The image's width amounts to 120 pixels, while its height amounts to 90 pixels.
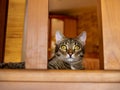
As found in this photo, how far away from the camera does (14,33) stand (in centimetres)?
244

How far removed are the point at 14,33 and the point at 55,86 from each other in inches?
78.3

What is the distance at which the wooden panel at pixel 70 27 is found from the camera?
5297mm

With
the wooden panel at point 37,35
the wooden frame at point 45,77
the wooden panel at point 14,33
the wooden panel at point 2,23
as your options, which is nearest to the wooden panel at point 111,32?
the wooden frame at point 45,77

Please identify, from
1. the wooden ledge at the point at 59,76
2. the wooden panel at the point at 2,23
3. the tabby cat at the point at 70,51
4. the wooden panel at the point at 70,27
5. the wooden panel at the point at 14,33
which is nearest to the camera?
the wooden ledge at the point at 59,76

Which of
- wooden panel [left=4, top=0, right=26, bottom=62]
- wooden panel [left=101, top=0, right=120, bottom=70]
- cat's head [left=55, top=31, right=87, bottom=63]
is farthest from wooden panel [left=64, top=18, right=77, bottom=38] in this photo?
wooden panel [left=101, top=0, right=120, bottom=70]

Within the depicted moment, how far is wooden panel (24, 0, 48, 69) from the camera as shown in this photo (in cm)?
57

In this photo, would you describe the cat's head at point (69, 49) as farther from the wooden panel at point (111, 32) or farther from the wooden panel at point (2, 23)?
the wooden panel at point (111, 32)

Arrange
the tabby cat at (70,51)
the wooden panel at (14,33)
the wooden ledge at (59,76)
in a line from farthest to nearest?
the wooden panel at (14,33) < the tabby cat at (70,51) < the wooden ledge at (59,76)

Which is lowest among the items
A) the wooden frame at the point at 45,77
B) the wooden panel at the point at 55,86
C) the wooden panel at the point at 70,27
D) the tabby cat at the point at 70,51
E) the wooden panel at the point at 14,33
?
the wooden panel at the point at 55,86

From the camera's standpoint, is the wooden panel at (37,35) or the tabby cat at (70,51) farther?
the tabby cat at (70,51)

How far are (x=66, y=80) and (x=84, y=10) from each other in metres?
4.81

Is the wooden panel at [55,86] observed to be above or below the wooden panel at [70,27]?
below

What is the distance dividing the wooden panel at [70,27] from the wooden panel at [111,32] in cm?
464

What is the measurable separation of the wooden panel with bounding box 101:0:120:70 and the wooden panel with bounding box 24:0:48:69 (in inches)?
7.0
